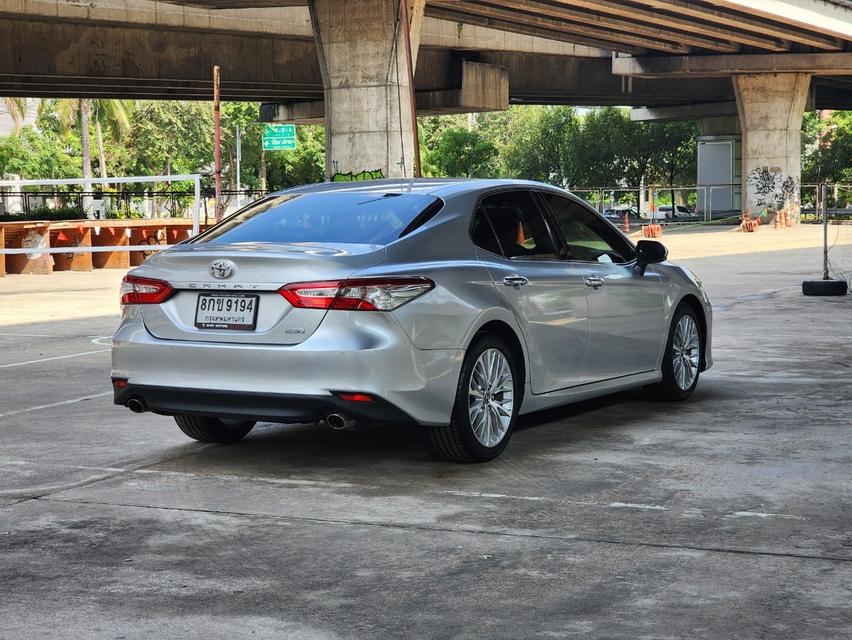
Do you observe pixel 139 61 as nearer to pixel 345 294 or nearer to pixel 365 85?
pixel 365 85

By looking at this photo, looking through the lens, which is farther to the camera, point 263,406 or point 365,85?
point 365,85

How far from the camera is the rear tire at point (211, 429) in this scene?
809 centimetres

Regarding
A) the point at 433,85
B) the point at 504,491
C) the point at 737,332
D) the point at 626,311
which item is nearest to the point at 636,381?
the point at 626,311

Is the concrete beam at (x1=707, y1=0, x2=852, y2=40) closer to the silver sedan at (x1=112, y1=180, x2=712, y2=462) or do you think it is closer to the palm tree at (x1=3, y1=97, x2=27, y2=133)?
the silver sedan at (x1=112, y1=180, x2=712, y2=462)

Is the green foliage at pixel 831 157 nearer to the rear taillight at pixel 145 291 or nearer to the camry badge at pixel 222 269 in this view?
the rear taillight at pixel 145 291

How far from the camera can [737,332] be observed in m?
14.6

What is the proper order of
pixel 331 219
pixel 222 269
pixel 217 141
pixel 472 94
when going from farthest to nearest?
pixel 472 94, pixel 217 141, pixel 331 219, pixel 222 269

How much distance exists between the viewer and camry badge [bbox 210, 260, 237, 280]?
6.97 meters

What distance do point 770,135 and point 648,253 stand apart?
170 ft

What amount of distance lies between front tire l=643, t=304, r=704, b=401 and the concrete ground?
16cm

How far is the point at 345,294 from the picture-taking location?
677cm

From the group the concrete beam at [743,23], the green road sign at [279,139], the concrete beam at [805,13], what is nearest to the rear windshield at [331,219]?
the concrete beam at [743,23]

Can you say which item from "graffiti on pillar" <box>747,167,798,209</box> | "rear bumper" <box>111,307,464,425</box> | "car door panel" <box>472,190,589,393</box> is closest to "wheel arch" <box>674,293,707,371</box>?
"car door panel" <box>472,190,589,393</box>

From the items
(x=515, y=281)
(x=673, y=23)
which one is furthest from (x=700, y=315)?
(x=673, y=23)
